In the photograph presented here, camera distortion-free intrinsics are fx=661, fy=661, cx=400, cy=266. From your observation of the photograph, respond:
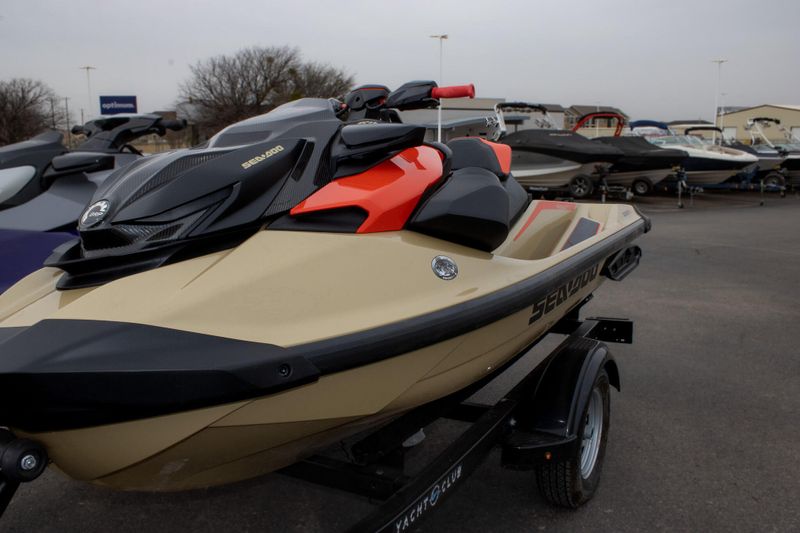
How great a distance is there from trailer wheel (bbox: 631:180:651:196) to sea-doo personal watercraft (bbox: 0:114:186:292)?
14.6 m

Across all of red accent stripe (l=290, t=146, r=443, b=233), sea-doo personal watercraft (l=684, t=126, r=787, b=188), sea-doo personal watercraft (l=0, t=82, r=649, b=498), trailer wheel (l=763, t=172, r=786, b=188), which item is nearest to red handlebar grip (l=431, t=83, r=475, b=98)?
sea-doo personal watercraft (l=0, t=82, r=649, b=498)

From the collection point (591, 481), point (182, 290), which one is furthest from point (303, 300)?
point (591, 481)

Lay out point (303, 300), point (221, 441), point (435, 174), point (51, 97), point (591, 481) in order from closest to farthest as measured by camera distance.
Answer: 1. point (221, 441)
2. point (303, 300)
3. point (435, 174)
4. point (591, 481)
5. point (51, 97)

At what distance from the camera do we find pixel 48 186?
393 centimetres

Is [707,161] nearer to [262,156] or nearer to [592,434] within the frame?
[592,434]

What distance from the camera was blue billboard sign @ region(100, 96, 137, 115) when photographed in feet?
47.9

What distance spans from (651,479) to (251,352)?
6.89ft

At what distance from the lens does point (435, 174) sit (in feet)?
7.13

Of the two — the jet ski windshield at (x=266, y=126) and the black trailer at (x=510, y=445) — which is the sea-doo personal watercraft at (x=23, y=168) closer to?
the jet ski windshield at (x=266, y=126)

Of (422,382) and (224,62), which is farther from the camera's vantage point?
(224,62)

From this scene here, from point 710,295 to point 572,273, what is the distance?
430cm

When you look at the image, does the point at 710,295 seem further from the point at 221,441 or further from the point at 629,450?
the point at 221,441

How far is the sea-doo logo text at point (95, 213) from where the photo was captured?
5.89 ft

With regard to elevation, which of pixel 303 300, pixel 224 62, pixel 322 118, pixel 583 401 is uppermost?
pixel 224 62
